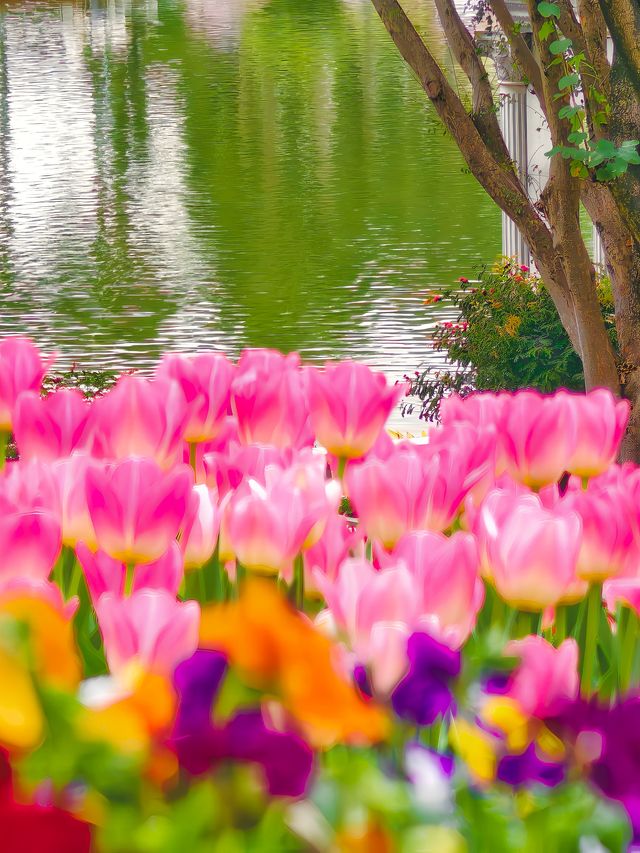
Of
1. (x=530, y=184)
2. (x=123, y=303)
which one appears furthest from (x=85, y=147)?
(x=530, y=184)

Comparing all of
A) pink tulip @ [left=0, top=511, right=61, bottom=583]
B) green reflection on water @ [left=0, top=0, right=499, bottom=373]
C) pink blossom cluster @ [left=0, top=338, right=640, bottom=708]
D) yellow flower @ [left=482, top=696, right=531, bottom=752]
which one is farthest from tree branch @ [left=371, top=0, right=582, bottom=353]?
yellow flower @ [left=482, top=696, right=531, bottom=752]

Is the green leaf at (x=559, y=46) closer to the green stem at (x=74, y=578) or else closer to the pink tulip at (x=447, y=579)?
the green stem at (x=74, y=578)

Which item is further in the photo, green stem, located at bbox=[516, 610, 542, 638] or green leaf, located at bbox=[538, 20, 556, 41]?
green leaf, located at bbox=[538, 20, 556, 41]

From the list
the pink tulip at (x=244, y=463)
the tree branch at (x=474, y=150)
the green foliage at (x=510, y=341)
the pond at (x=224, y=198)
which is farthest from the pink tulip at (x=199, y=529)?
the green foliage at (x=510, y=341)

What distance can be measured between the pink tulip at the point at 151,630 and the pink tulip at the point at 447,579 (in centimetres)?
18

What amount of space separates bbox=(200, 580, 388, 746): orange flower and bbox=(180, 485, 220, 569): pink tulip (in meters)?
0.50

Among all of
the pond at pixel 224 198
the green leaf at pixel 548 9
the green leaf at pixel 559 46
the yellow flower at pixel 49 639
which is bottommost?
the pond at pixel 224 198

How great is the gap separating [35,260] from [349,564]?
85.1ft

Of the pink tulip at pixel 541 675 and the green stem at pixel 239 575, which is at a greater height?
the pink tulip at pixel 541 675

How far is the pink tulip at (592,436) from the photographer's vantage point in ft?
4.43

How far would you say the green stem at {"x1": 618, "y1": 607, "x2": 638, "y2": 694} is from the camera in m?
1.01

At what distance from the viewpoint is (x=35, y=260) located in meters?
25.9

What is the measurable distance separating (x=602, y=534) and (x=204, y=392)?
60cm

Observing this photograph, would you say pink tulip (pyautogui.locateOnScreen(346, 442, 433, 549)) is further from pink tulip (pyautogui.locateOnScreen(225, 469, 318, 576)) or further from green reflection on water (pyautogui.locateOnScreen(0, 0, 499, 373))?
green reflection on water (pyautogui.locateOnScreen(0, 0, 499, 373))
